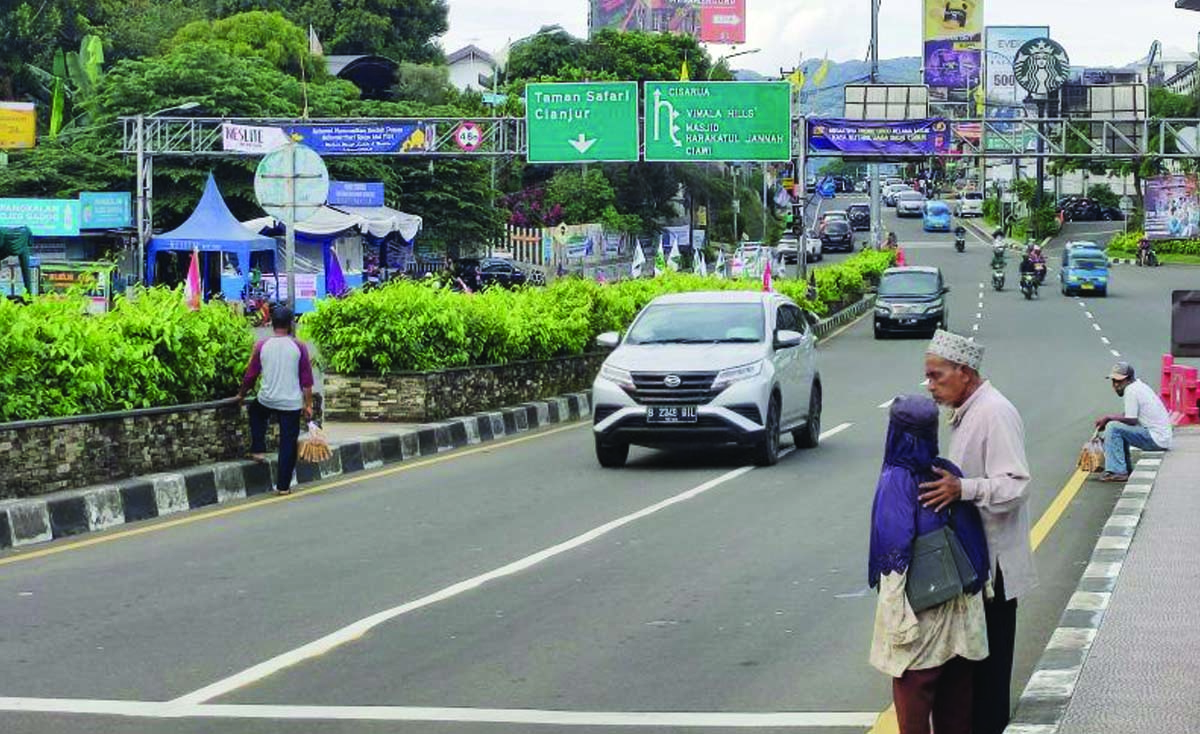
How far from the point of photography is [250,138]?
46.2m

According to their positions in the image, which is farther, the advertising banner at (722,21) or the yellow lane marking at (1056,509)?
the advertising banner at (722,21)

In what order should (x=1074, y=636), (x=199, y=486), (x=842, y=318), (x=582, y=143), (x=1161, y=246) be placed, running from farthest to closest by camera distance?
1. (x=1161, y=246)
2. (x=842, y=318)
3. (x=582, y=143)
4. (x=199, y=486)
5. (x=1074, y=636)

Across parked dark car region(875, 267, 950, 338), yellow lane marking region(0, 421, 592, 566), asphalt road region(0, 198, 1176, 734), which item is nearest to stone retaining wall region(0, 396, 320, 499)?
yellow lane marking region(0, 421, 592, 566)

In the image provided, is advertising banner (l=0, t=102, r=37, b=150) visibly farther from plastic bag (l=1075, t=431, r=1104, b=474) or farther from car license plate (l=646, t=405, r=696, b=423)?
plastic bag (l=1075, t=431, r=1104, b=474)

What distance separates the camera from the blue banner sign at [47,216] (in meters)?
45.8

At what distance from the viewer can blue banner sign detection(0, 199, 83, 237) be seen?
1802 inches

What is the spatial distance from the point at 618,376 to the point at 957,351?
12.0 meters

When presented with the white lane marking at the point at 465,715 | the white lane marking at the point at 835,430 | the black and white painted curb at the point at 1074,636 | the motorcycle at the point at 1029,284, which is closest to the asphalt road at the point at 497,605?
the white lane marking at the point at 465,715

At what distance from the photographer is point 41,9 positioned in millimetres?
73938

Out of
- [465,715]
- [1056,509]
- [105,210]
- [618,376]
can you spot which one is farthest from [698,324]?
[105,210]

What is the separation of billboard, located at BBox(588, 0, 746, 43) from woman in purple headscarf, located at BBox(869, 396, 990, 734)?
528 ft

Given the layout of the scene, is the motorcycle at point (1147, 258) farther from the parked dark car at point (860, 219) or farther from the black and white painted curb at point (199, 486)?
the black and white painted curb at point (199, 486)

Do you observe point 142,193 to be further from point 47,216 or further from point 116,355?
point 116,355

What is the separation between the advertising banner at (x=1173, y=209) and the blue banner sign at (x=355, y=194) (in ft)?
152
